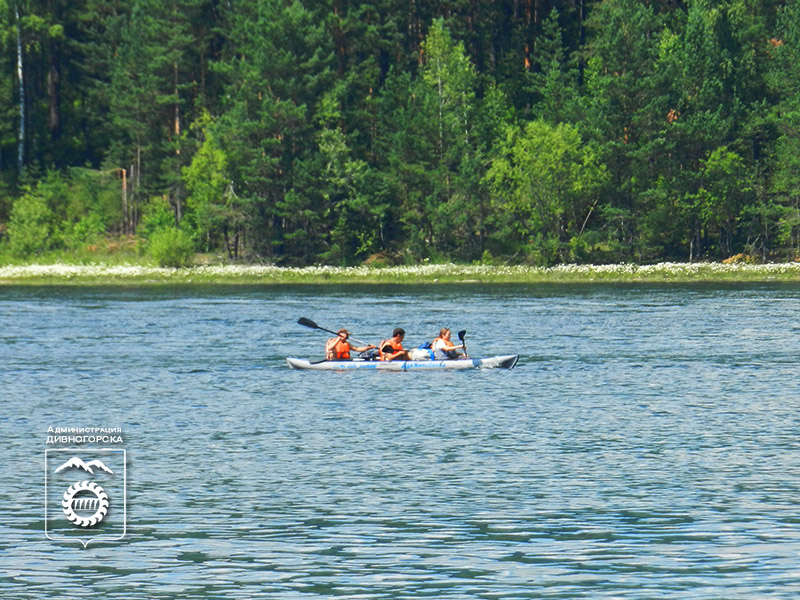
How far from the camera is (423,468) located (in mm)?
22250

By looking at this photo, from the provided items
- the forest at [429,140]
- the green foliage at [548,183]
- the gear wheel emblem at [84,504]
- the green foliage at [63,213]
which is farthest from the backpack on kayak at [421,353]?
the green foliage at [63,213]

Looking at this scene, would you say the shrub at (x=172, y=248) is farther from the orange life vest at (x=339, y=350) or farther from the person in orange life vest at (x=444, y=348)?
the person in orange life vest at (x=444, y=348)

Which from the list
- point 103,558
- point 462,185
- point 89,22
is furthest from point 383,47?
point 103,558

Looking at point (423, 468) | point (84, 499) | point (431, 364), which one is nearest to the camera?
point (84, 499)

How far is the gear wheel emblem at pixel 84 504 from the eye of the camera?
18.5 m

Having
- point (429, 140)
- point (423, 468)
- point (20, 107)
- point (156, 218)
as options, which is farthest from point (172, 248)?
point (423, 468)

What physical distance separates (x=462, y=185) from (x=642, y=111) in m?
12.7

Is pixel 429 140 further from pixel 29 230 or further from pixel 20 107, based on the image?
pixel 20 107

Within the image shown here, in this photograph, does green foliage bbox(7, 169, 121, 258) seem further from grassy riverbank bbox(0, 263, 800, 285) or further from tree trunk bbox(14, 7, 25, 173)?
grassy riverbank bbox(0, 263, 800, 285)

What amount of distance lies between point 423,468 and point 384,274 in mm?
62566

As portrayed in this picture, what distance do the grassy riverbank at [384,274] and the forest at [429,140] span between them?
2.02 m

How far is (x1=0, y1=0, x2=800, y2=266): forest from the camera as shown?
275 feet

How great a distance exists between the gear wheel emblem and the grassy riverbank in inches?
2480

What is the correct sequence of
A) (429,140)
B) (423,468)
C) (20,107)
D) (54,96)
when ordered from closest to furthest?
(423,468) < (429,140) < (20,107) < (54,96)
